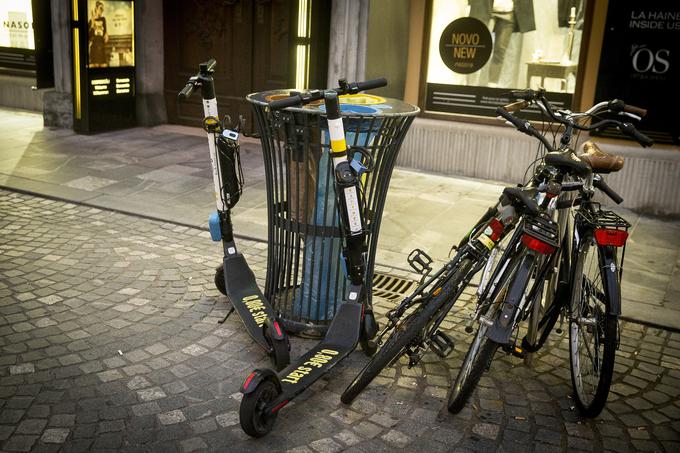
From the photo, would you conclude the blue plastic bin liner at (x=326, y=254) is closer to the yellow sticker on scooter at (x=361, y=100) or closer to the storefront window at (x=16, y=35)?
the yellow sticker on scooter at (x=361, y=100)

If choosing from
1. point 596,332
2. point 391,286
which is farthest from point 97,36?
point 596,332

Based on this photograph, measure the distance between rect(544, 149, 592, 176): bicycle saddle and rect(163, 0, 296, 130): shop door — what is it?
6697mm

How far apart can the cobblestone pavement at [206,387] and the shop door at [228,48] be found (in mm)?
5665

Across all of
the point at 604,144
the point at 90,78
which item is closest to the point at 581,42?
the point at 604,144

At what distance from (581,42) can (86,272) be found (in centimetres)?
590

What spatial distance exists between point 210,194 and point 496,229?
4.35 meters

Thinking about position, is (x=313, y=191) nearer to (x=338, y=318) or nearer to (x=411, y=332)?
(x=338, y=318)

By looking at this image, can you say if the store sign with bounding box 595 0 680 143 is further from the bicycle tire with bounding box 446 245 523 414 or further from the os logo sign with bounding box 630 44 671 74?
the bicycle tire with bounding box 446 245 523 414

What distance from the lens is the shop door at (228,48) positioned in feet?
33.1

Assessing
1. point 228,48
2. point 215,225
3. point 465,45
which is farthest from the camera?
point 228,48

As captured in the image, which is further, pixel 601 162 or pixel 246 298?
pixel 246 298

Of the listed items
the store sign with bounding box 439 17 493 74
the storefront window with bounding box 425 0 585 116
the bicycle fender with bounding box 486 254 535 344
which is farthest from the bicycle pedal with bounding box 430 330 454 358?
the store sign with bounding box 439 17 493 74

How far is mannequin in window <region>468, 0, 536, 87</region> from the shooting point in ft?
27.3

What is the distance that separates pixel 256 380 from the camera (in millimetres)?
3293
